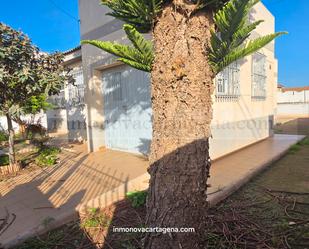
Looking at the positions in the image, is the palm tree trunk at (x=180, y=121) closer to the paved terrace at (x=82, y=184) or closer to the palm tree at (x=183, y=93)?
the palm tree at (x=183, y=93)

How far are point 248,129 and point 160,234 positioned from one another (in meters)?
7.13

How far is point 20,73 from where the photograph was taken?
541 cm

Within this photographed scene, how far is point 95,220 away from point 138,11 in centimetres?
284

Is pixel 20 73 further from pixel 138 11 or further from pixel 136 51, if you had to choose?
pixel 138 11

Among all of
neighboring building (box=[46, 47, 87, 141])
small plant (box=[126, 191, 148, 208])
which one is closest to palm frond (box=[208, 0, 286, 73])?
small plant (box=[126, 191, 148, 208])

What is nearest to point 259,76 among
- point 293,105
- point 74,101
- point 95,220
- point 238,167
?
point 238,167

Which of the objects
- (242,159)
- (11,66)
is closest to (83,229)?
(11,66)

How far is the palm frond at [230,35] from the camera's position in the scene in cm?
189

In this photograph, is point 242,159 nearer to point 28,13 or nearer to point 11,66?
point 11,66

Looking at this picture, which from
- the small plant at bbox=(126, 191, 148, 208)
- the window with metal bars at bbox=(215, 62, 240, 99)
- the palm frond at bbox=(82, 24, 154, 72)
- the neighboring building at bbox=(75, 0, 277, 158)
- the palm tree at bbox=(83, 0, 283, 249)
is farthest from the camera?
the neighboring building at bbox=(75, 0, 277, 158)

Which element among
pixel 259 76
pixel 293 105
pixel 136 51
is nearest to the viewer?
pixel 136 51

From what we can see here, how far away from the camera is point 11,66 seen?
549cm

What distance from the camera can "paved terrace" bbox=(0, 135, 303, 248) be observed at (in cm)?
345

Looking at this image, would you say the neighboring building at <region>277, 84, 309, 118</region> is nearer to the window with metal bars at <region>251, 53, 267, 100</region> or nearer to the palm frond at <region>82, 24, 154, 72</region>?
the window with metal bars at <region>251, 53, 267, 100</region>
